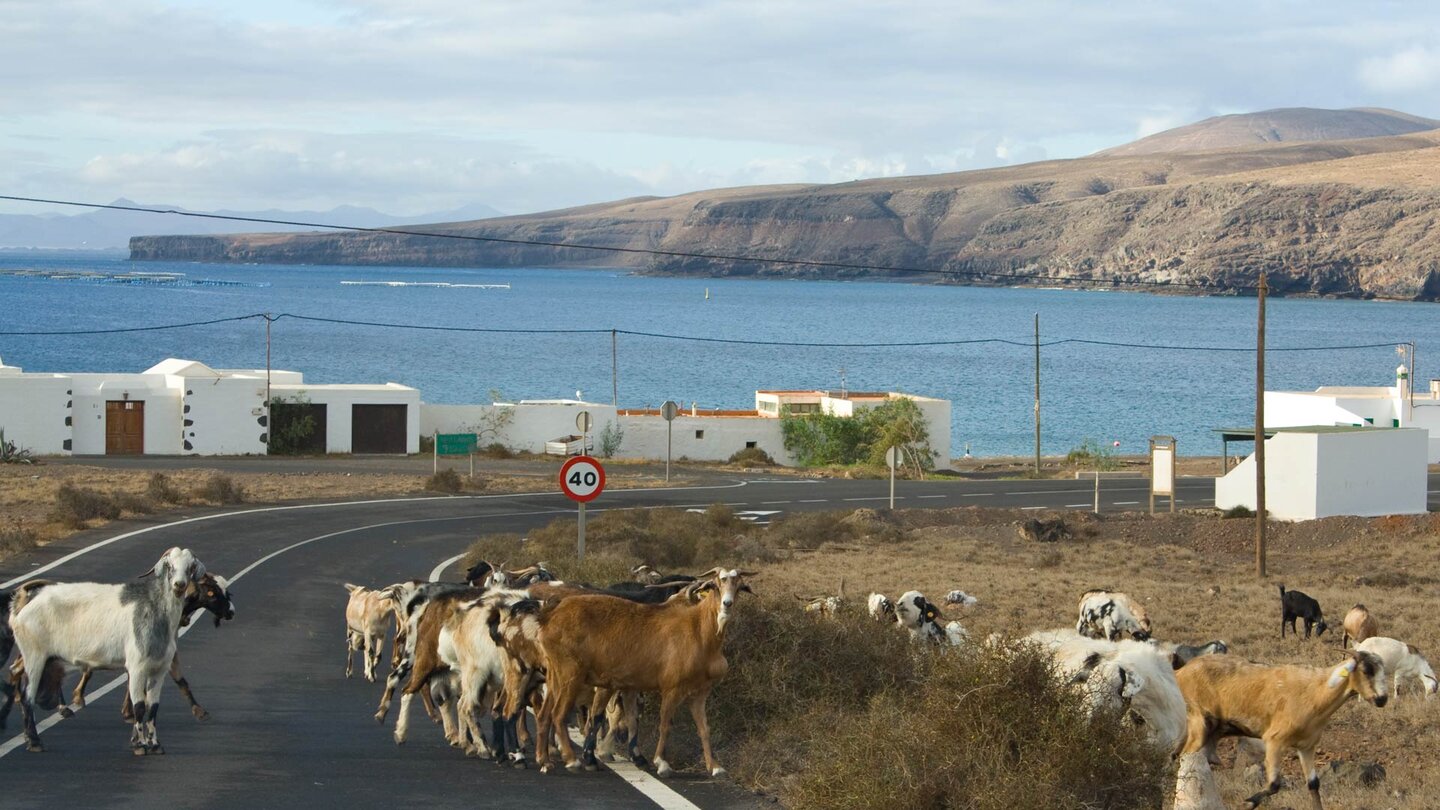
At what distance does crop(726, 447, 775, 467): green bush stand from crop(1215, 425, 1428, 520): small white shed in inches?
922

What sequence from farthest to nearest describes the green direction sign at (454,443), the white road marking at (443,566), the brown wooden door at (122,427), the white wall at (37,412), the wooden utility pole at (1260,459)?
A: the brown wooden door at (122,427)
the white wall at (37,412)
the green direction sign at (454,443)
the wooden utility pole at (1260,459)
the white road marking at (443,566)

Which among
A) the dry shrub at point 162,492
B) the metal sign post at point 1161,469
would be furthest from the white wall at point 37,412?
the metal sign post at point 1161,469

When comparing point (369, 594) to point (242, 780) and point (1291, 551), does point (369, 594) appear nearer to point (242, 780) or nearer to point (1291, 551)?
point (242, 780)

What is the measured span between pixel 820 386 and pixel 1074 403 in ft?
81.2

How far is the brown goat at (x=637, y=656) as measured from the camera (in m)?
11.2

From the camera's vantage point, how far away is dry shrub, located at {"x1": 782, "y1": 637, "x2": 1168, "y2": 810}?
30.5 ft

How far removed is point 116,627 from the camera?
11828 millimetres

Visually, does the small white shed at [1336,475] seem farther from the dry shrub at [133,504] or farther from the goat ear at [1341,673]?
the goat ear at [1341,673]

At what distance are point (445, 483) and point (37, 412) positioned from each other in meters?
19.1

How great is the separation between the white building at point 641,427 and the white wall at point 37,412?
14185mm

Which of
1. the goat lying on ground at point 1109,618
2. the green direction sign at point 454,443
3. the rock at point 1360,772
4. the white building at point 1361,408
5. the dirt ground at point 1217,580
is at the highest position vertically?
the white building at point 1361,408

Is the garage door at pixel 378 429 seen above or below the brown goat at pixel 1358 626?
above

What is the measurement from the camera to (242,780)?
10734mm

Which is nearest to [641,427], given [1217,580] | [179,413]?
[179,413]
